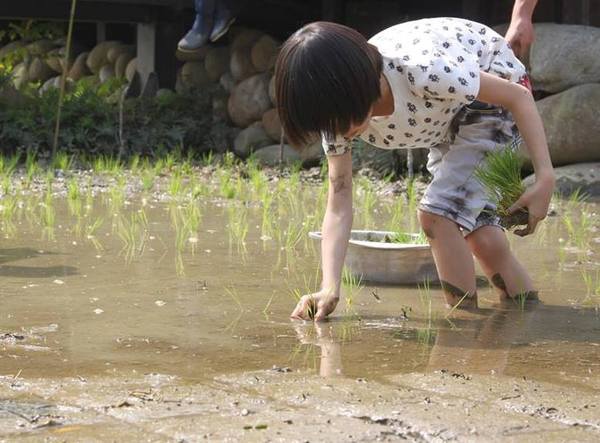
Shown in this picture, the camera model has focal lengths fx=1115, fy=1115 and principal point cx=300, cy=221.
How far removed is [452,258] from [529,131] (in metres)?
0.54

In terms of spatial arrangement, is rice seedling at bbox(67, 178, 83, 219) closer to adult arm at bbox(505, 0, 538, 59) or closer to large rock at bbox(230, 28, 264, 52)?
adult arm at bbox(505, 0, 538, 59)

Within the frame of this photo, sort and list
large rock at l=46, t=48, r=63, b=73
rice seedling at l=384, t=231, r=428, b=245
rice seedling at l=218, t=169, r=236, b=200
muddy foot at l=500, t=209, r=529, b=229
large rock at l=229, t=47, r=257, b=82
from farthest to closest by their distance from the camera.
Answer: large rock at l=46, t=48, r=63, b=73 → large rock at l=229, t=47, r=257, b=82 → rice seedling at l=218, t=169, r=236, b=200 → rice seedling at l=384, t=231, r=428, b=245 → muddy foot at l=500, t=209, r=529, b=229

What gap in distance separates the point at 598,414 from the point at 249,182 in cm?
522

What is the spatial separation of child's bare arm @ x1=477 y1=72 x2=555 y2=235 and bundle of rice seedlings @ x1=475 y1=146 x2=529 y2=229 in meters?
0.07

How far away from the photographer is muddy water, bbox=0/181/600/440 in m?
2.64

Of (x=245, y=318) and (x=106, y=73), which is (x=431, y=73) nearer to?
(x=245, y=318)

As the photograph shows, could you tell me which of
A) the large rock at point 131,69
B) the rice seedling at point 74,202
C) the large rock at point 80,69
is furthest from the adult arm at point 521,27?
the large rock at point 80,69

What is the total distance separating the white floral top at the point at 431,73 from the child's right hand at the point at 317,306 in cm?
44

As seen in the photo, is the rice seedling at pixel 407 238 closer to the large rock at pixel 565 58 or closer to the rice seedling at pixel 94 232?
the rice seedling at pixel 94 232

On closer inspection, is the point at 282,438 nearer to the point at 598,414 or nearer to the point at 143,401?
the point at 143,401

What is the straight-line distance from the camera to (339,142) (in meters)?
3.24

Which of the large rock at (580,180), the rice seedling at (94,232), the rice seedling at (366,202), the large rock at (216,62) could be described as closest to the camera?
the rice seedling at (94,232)

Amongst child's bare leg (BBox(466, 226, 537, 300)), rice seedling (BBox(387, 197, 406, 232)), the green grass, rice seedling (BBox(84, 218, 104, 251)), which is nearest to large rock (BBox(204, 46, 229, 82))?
rice seedling (BBox(387, 197, 406, 232))

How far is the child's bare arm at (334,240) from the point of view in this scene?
3.15 meters
